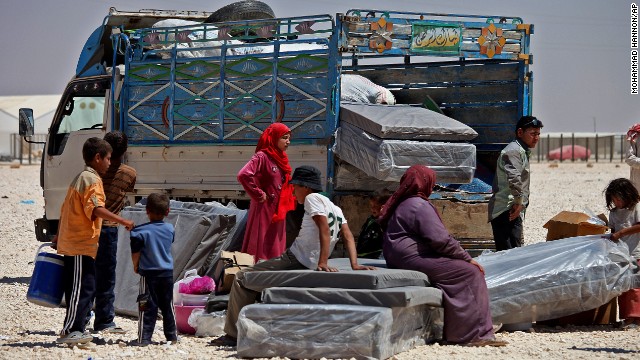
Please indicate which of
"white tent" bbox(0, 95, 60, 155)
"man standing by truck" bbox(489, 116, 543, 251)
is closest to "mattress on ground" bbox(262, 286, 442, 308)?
"man standing by truck" bbox(489, 116, 543, 251)

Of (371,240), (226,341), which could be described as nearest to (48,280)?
(226,341)

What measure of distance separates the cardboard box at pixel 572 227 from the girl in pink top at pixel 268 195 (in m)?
2.28

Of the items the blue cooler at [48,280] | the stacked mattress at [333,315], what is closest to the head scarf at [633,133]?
the stacked mattress at [333,315]

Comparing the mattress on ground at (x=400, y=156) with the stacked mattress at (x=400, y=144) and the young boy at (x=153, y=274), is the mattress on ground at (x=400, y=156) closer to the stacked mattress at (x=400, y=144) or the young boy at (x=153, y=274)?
the stacked mattress at (x=400, y=144)

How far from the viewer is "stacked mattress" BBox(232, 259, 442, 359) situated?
6.28 meters

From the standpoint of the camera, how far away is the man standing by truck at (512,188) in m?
8.77

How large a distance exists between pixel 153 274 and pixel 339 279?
124 centimetres

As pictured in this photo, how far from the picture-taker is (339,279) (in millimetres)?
6586

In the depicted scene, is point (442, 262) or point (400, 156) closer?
point (442, 262)

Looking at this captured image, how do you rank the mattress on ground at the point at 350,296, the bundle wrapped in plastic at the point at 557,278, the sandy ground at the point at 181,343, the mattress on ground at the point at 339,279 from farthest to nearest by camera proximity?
1. the bundle wrapped in plastic at the point at 557,278
2. the sandy ground at the point at 181,343
3. the mattress on ground at the point at 339,279
4. the mattress on ground at the point at 350,296

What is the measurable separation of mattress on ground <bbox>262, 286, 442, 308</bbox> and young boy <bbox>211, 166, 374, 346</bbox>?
27 centimetres

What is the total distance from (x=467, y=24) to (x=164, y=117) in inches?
127

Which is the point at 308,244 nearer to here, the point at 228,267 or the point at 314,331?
the point at 314,331

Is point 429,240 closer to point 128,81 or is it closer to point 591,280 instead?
point 591,280
